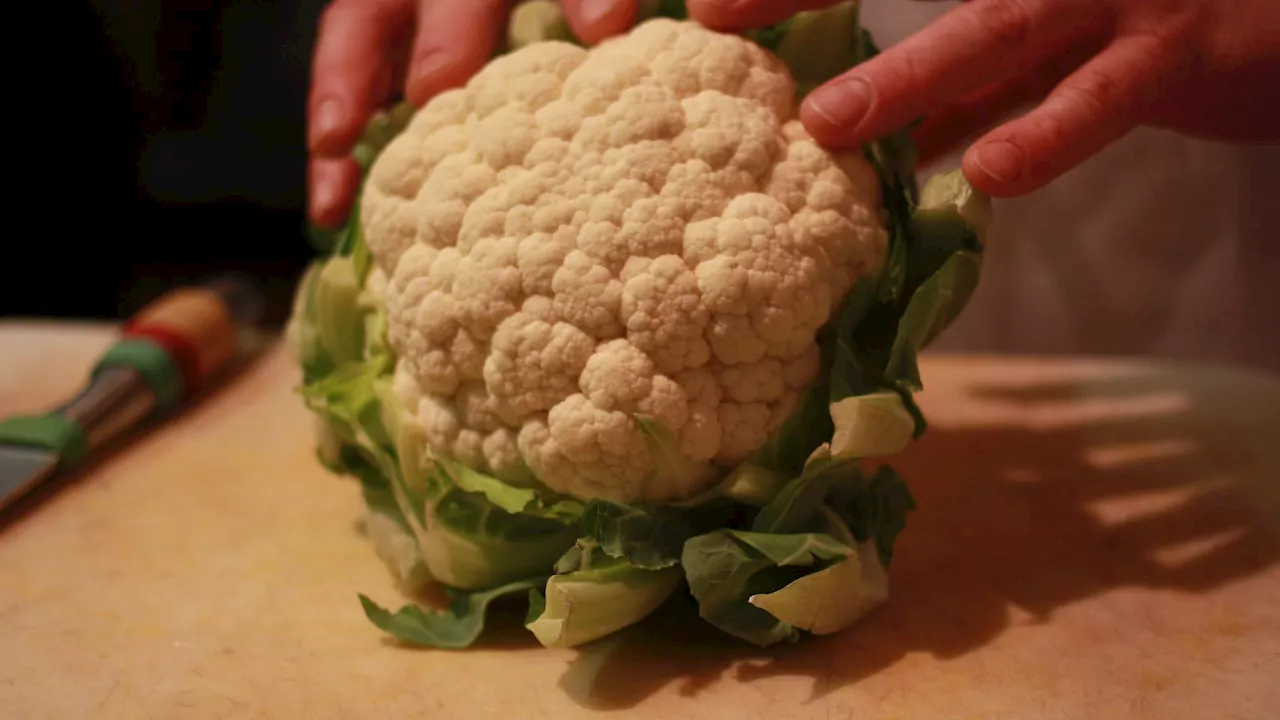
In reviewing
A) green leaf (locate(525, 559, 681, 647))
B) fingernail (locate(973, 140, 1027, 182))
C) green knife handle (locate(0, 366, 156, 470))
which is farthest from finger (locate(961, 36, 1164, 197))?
green knife handle (locate(0, 366, 156, 470))

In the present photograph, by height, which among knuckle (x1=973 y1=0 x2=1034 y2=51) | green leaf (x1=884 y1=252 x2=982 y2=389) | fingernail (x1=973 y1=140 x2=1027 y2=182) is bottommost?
green leaf (x1=884 y1=252 x2=982 y2=389)

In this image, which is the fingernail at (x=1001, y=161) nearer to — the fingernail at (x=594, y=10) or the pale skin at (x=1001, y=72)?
the pale skin at (x=1001, y=72)

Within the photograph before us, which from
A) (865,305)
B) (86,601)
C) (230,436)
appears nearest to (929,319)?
(865,305)

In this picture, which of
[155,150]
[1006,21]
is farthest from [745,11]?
[155,150]

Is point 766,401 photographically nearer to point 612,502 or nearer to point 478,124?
point 612,502

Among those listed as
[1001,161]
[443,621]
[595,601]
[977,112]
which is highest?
[1001,161]

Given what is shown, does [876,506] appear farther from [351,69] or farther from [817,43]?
[351,69]

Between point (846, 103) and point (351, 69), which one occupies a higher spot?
point (846, 103)

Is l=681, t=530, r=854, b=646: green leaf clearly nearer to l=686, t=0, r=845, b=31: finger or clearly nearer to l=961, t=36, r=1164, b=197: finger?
l=961, t=36, r=1164, b=197: finger

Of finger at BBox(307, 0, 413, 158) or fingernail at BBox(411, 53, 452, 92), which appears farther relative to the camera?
finger at BBox(307, 0, 413, 158)
